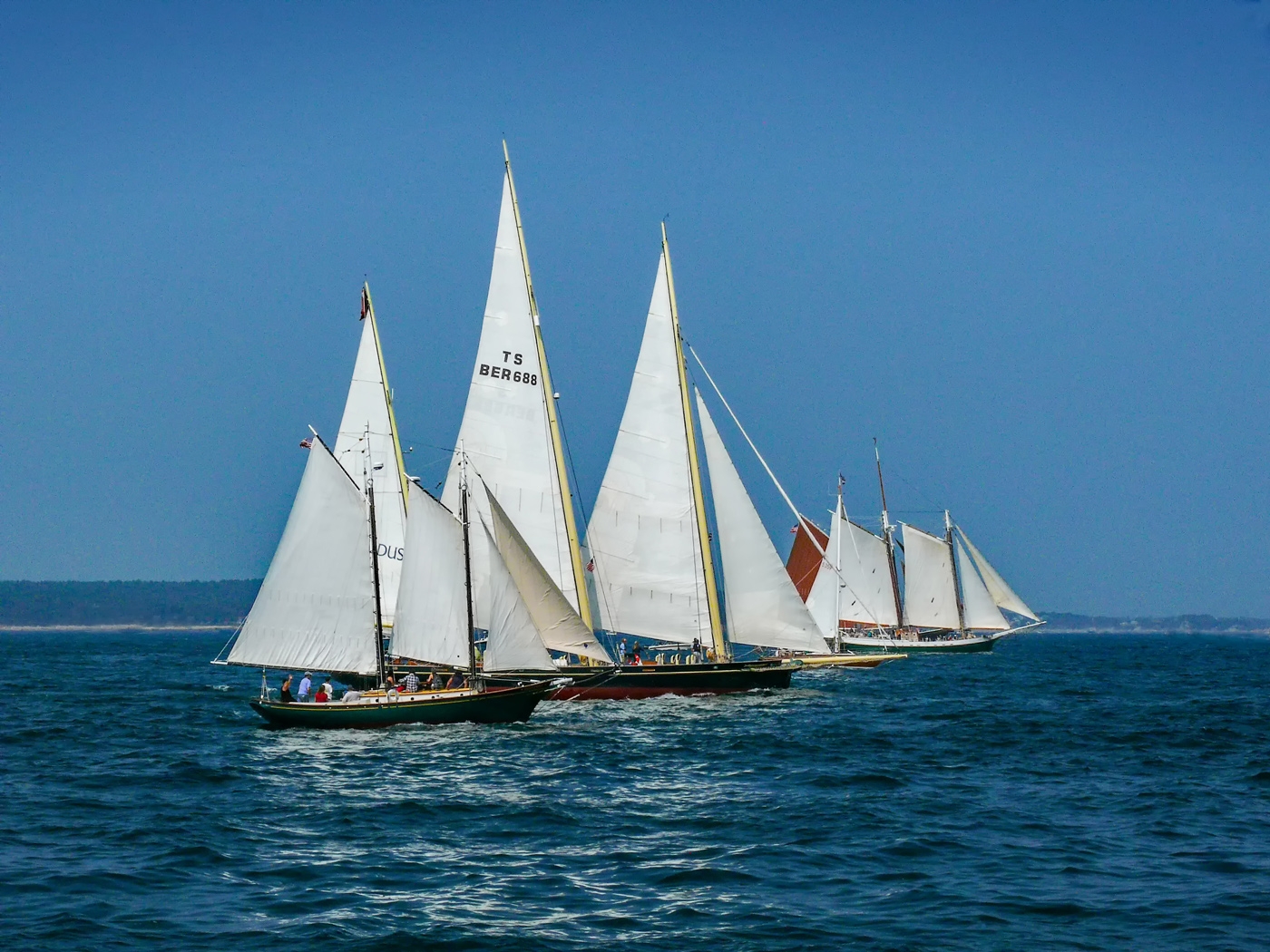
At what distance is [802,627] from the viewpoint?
187 feet

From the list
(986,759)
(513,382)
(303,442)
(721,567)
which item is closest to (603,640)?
(721,567)

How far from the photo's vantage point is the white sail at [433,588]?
4469cm

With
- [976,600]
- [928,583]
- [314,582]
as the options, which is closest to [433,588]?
[314,582]

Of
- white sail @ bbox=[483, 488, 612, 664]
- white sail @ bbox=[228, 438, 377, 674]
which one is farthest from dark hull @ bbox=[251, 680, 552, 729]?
white sail @ bbox=[483, 488, 612, 664]

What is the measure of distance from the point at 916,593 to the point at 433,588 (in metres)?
72.7

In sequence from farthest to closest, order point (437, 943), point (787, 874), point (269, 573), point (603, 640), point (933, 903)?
point (603, 640) → point (269, 573) → point (787, 874) → point (933, 903) → point (437, 943)

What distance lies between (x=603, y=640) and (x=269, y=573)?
62.5 ft

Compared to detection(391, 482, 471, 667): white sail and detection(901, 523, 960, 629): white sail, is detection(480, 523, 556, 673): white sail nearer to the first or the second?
detection(391, 482, 471, 667): white sail

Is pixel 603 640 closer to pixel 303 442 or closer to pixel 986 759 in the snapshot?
pixel 303 442

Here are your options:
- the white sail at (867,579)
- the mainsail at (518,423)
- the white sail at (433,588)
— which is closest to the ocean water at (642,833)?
the white sail at (433,588)

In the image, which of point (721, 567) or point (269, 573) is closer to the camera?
point (269, 573)

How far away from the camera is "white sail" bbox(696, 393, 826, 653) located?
56719 mm

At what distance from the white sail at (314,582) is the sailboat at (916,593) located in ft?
191

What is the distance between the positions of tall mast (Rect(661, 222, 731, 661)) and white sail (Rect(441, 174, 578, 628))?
532 centimetres
